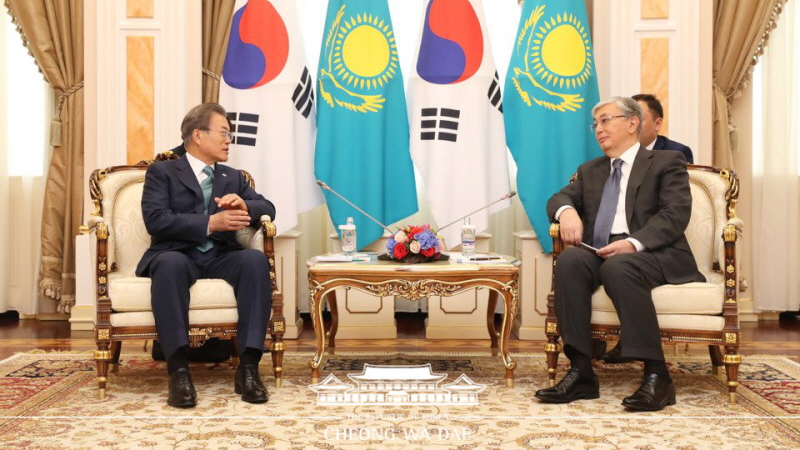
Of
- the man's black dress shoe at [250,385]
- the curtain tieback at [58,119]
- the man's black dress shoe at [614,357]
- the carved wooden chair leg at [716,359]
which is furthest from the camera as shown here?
the curtain tieback at [58,119]

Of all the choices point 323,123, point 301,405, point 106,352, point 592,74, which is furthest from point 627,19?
point 106,352

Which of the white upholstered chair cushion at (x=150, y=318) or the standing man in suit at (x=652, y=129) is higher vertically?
the standing man in suit at (x=652, y=129)

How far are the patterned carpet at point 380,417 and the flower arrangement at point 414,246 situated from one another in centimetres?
56

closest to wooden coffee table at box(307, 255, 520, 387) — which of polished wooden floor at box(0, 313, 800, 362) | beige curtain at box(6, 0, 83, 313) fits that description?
polished wooden floor at box(0, 313, 800, 362)

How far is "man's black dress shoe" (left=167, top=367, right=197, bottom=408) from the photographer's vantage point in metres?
3.15

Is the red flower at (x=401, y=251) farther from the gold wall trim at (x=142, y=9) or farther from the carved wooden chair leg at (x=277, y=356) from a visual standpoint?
the gold wall trim at (x=142, y=9)

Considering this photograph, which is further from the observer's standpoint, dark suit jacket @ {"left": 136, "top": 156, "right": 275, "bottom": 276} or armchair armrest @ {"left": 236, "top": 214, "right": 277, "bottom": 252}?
armchair armrest @ {"left": 236, "top": 214, "right": 277, "bottom": 252}

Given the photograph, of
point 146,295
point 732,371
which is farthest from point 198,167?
point 732,371

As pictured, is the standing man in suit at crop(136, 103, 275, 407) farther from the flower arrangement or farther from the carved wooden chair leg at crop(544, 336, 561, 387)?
the carved wooden chair leg at crop(544, 336, 561, 387)

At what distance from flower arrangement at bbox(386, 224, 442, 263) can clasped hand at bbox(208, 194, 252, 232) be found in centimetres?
66

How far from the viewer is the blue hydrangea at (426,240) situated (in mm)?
3641

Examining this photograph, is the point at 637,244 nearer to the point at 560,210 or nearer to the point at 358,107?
the point at 560,210

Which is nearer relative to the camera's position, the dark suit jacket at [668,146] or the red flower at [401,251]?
the red flower at [401,251]

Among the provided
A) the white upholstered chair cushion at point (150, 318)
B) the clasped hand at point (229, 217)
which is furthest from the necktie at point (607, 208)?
the white upholstered chair cushion at point (150, 318)
